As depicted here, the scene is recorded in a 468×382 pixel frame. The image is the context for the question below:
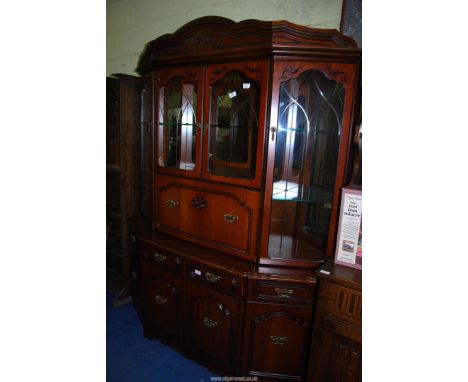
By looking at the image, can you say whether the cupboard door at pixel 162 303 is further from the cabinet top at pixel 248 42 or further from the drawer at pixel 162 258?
the cabinet top at pixel 248 42

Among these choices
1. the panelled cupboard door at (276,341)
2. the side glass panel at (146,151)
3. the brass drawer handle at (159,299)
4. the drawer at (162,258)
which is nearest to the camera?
the panelled cupboard door at (276,341)

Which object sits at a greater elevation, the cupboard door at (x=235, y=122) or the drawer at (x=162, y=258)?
the cupboard door at (x=235, y=122)

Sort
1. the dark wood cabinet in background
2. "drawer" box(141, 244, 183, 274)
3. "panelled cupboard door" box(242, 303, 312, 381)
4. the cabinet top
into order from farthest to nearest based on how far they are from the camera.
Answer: the dark wood cabinet in background < "drawer" box(141, 244, 183, 274) < "panelled cupboard door" box(242, 303, 312, 381) < the cabinet top

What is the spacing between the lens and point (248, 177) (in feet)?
5.08

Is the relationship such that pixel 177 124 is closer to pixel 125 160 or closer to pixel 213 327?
pixel 125 160

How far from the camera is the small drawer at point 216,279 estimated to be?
1566mm

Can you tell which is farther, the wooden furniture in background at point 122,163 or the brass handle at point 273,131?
the wooden furniture in background at point 122,163

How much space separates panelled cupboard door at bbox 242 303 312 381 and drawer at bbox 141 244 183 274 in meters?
0.51

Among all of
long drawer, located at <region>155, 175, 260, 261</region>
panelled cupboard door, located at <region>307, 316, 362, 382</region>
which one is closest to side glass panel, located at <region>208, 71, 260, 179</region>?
long drawer, located at <region>155, 175, 260, 261</region>

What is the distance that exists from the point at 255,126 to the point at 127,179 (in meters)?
1.29

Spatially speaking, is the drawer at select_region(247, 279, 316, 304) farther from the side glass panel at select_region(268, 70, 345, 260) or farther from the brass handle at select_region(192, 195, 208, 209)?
the brass handle at select_region(192, 195, 208, 209)

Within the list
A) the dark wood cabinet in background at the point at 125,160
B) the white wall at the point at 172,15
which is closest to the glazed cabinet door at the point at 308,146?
the white wall at the point at 172,15

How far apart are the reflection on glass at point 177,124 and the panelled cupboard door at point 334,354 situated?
44.7 inches

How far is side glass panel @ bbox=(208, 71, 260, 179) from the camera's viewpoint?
5.02ft
